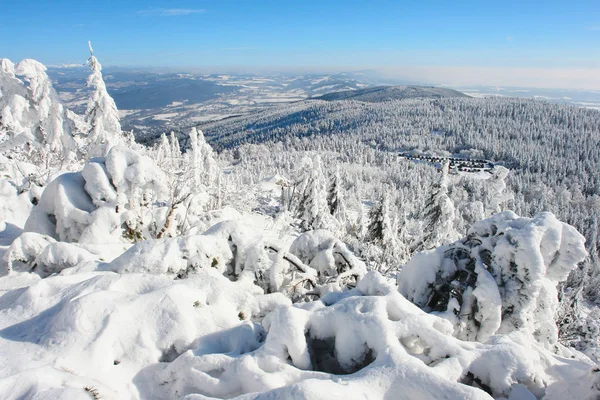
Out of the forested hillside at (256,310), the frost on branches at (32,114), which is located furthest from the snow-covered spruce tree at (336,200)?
the forested hillside at (256,310)

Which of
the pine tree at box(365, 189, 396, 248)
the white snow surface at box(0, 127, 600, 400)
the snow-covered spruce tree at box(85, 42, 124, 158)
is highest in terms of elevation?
the snow-covered spruce tree at box(85, 42, 124, 158)

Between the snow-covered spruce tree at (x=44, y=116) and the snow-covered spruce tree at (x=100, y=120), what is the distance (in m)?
2.76

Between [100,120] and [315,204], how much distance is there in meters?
15.7

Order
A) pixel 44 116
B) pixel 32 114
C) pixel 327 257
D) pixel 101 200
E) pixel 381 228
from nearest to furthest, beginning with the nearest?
pixel 327 257
pixel 101 200
pixel 44 116
pixel 32 114
pixel 381 228

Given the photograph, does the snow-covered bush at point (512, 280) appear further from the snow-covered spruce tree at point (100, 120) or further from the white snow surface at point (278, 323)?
the snow-covered spruce tree at point (100, 120)

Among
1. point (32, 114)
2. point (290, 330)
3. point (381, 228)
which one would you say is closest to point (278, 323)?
point (290, 330)

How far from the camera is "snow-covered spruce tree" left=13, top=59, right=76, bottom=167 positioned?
22734 millimetres

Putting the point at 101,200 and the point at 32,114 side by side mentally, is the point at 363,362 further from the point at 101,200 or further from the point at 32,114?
the point at 32,114

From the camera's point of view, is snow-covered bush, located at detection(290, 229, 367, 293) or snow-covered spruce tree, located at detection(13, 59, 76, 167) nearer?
snow-covered bush, located at detection(290, 229, 367, 293)

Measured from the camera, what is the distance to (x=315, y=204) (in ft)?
83.5

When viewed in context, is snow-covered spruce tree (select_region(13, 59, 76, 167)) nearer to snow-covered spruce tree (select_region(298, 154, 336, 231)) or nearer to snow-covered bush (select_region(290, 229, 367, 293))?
snow-covered spruce tree (select_region(298, 154, 336, 231))

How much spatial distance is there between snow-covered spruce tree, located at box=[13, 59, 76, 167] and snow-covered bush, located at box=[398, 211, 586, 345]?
2560cm

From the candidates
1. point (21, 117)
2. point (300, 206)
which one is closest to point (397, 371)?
point (300, 206)

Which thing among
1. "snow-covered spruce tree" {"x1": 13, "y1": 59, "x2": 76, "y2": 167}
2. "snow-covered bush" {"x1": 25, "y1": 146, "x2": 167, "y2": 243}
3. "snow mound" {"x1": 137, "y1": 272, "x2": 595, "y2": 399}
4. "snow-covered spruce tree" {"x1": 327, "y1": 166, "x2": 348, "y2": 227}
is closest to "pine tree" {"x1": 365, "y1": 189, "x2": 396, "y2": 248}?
"snow-covered spruce tree" {"x1": 327, "y1": 166, "x2": 348, "y2": 227}
